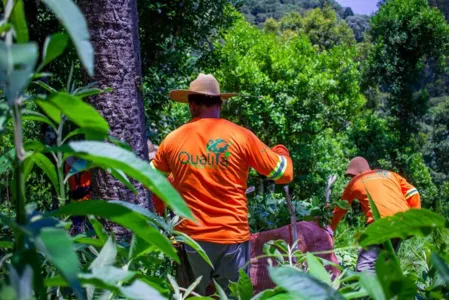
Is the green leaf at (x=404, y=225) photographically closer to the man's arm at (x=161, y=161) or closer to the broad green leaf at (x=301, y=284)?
the broad green leaf at (x=301, y=284)

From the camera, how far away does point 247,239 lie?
142 inches

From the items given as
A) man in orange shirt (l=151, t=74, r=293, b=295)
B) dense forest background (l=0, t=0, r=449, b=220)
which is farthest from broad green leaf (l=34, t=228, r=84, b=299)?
man in orange shirt (l=151, t=74, r=293, b=295)

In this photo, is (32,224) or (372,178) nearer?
(32,224)

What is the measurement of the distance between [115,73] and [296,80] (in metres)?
11.2

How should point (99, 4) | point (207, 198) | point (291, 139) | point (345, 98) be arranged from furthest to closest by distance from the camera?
point (345, 98) < point (291, 139) < point (207, 198) < point (99, 4)

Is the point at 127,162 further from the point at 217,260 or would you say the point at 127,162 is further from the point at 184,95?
the point at 184,95

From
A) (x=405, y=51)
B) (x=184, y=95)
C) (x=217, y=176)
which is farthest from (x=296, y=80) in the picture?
(x=217, y=176)

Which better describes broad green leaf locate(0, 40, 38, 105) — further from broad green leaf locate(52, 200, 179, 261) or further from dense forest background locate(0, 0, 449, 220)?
dense forest background locate(0, 0, 449, 220)

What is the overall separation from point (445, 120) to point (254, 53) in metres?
18.4

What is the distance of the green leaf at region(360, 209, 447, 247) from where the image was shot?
643 mm

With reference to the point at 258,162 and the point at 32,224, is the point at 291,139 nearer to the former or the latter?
the point at 258,162

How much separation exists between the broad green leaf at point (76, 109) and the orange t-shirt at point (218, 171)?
2781mm

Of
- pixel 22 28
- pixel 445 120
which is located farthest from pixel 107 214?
pixel 445 120

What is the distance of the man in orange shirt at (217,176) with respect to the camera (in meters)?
3.42
